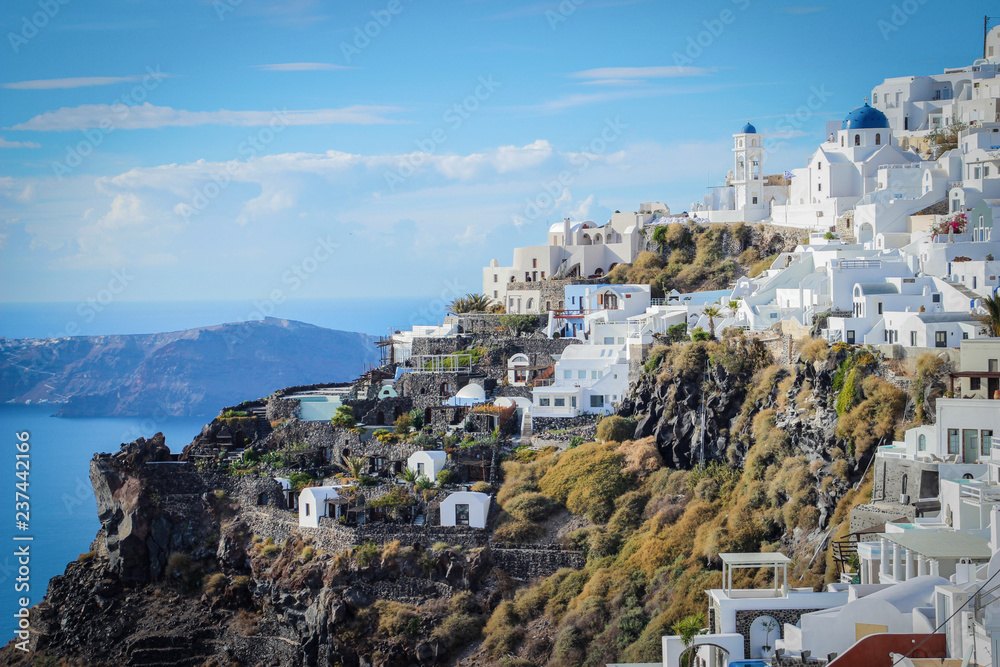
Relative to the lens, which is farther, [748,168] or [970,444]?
[748,168]

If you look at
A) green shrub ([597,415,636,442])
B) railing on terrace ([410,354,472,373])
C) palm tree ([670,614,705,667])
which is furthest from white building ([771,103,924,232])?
palm tree ([670,614,705,667])

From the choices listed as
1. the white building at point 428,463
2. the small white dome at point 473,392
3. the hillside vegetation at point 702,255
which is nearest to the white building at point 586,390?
the small white dome at point 473,392

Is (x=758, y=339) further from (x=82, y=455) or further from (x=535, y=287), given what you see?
(x=82, y=455)

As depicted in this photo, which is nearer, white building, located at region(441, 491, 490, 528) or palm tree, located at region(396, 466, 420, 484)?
white building, located at region(441, 491, 490, 528)

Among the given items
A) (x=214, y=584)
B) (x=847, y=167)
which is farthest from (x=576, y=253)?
(x=214, y=584)

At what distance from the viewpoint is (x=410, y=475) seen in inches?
1603

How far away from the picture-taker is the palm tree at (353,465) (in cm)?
4244

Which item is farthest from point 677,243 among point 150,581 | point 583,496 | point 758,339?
point 150,581

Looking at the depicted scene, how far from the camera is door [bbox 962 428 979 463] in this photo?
27.4 metres

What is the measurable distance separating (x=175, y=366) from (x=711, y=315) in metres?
50.4

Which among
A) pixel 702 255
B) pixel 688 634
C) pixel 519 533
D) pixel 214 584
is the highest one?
pixel 702 255

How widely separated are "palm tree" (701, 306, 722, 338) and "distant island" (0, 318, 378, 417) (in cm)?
3559

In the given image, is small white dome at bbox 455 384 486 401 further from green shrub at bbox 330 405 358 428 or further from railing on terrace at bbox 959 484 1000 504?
railing on terrace at bbox 959 484 1000 504

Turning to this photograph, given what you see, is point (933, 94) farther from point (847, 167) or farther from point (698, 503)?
point (698, 503)
